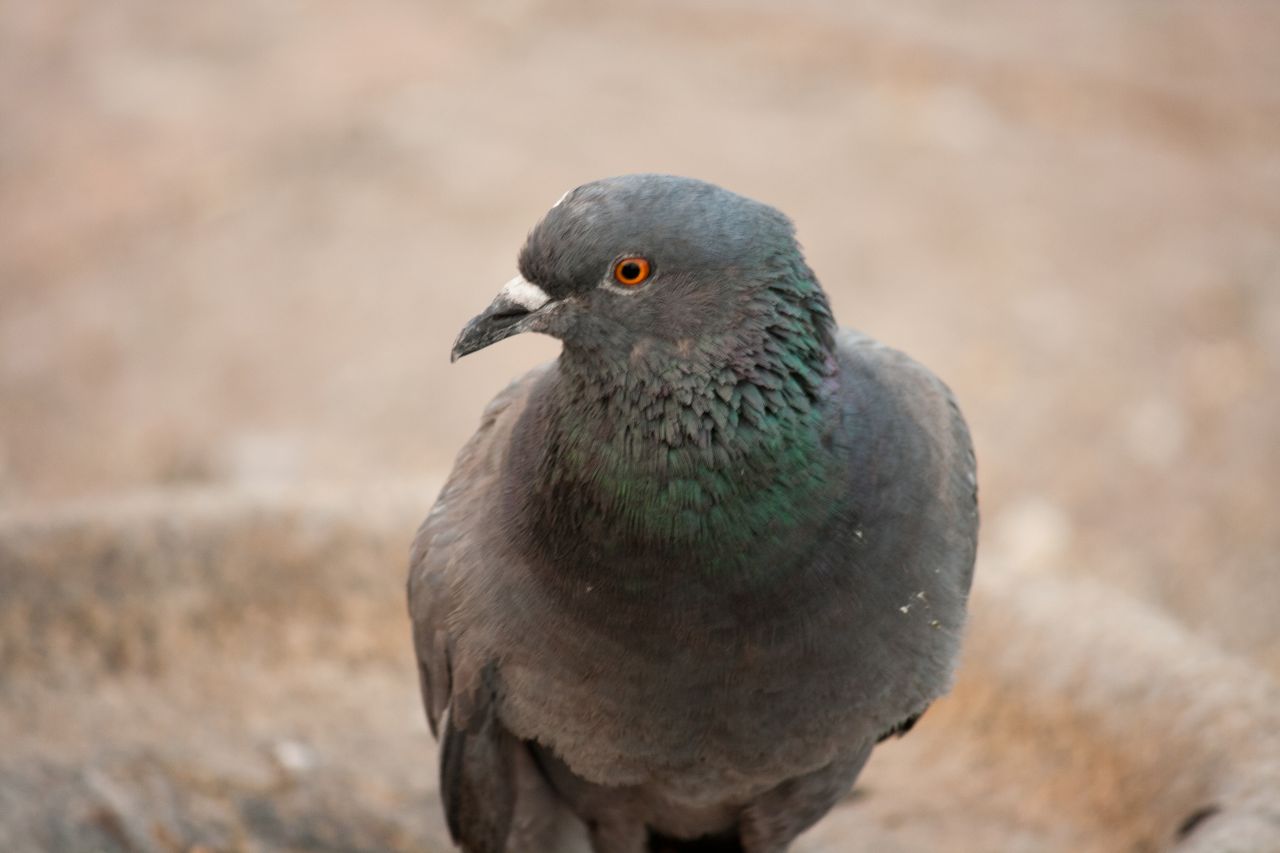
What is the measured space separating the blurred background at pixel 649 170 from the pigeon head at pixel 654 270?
2249mm

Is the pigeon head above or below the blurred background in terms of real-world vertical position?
below

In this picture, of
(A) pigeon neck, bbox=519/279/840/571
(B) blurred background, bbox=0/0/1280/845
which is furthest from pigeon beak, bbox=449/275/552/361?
(B) blurred background, bbox=0/0/1280/845

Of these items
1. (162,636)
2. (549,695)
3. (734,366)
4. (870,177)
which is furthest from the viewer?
(870,177)

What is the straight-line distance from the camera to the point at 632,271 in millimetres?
2318

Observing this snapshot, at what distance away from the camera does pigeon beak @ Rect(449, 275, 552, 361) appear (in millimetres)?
2369

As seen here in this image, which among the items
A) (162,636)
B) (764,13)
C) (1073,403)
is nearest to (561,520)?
(162,636)

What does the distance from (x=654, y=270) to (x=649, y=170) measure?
4726 millimetres

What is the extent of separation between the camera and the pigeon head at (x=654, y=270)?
2309 mm

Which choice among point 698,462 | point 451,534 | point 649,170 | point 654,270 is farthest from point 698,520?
point 649,170

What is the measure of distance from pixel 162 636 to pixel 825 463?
2.52 meters

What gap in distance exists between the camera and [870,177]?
702 centimetres

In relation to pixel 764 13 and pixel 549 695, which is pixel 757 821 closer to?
pixel 549 695

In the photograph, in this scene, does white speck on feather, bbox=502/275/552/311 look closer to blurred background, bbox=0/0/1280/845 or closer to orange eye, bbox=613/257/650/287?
orange eye, bbox=613/257/650/287

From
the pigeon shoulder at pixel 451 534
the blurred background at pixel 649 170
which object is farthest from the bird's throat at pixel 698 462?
the blurred background at pixel 649 170
